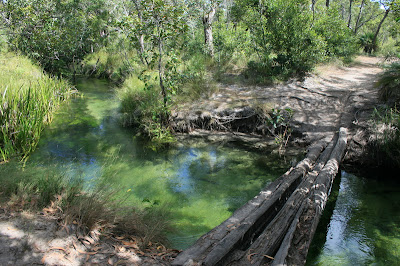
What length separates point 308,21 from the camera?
8062mm

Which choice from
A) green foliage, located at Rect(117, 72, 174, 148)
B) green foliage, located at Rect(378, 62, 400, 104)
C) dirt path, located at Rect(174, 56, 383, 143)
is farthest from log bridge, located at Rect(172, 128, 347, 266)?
green foliage, located at Rect(117, 72, 174, 148)

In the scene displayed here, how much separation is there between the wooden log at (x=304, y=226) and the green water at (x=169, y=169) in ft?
3.90

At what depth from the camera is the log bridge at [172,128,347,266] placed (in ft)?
7.34

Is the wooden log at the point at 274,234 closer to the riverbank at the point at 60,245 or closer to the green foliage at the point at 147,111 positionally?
the riverbank at the point at 60,245

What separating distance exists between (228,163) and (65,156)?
3.34 m

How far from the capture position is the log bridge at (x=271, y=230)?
224 centimetres

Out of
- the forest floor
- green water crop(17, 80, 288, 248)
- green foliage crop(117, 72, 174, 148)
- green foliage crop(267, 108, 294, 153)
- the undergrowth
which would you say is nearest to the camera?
the forest floor

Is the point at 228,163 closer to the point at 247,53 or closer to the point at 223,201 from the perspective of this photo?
the point at 223,201

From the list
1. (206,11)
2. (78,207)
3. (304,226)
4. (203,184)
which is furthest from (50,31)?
(304,226)

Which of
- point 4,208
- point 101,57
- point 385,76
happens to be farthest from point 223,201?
point 101,57

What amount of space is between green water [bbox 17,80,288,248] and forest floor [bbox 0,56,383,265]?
2.72ft

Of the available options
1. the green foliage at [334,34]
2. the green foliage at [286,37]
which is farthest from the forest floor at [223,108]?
the green foliage at [334,34]

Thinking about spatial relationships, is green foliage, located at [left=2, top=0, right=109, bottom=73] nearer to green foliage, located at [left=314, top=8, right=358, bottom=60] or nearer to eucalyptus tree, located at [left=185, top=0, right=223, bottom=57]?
eucalyptus tree, located at [left=185, top=0, right=223, bottom=57]

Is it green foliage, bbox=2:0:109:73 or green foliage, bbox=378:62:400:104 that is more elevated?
green foliage, bbox=2:0:109:73
